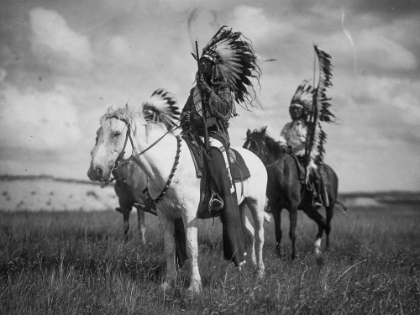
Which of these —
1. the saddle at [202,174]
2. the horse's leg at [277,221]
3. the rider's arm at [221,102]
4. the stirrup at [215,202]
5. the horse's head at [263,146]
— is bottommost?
the horse's leg at [277,221]

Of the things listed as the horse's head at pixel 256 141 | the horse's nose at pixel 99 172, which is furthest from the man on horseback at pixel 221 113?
the horse's head at pixel 256 141

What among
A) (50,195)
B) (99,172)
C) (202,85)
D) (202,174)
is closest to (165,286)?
(202,174)

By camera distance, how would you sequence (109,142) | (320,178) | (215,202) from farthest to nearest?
1. (320,178)
2. (215,202)
3. (109,142)

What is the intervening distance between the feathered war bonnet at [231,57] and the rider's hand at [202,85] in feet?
0.89

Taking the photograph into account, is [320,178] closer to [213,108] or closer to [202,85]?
[213,108]

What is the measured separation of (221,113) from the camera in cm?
536

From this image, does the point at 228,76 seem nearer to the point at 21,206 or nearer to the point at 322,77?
the point at 322,77

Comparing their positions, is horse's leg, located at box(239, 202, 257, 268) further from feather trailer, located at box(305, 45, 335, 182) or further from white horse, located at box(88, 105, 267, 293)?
feather trailer, located at box(305, 45, 335, 182)

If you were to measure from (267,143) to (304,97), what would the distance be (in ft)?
5.60

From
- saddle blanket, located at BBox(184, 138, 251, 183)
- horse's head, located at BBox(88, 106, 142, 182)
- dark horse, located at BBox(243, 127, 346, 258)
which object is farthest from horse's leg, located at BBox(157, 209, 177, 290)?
dark horse, located at BBox(243, 127, 346, 258)

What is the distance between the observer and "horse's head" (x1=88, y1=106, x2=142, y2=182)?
457 centimetres

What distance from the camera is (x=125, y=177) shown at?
827cm

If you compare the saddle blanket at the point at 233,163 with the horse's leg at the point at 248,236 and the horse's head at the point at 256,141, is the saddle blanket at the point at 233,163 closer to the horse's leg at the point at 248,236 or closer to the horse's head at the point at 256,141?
the horse's leg at the point at 248,236

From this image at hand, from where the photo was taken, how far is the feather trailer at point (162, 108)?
19.1 ft
